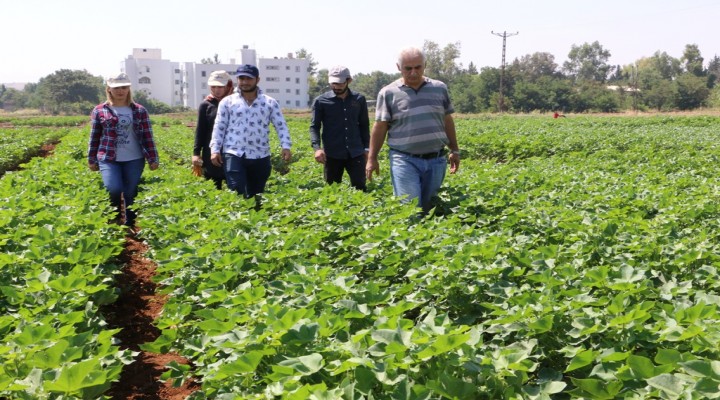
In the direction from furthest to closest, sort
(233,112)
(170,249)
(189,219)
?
(233,112), (189,219), (170,249)

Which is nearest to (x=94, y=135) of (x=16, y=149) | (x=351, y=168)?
(x=351, y=168)

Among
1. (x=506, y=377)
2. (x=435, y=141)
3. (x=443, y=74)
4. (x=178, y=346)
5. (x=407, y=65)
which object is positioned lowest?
(x=178, y=346)

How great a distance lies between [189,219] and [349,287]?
251 centimetres

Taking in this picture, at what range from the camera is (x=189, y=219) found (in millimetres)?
5270

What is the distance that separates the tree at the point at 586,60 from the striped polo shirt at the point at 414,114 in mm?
150368

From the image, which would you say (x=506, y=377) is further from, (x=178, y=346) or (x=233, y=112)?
(x=233, y=112)

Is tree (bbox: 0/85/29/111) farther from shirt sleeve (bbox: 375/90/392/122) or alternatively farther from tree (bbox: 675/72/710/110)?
shirt sleeve (bbox: 375/90/392/122)

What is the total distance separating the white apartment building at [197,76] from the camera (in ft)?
365

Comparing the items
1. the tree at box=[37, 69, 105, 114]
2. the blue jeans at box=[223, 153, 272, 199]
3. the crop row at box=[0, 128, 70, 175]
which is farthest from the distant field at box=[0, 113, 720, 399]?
the tree at box=[37, 69, 105, 114]

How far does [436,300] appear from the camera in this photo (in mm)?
3482

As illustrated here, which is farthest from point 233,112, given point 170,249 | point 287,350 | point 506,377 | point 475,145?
point 475,145

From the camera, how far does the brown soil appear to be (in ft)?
12.1

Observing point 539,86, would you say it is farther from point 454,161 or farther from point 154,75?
point 154,75

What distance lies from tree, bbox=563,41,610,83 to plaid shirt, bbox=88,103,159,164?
493 ft
